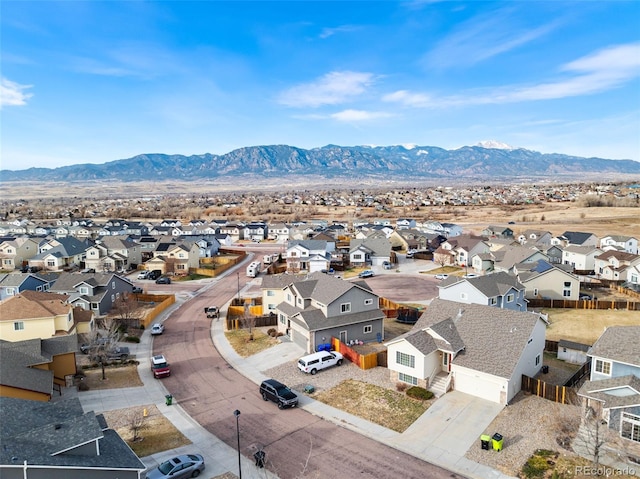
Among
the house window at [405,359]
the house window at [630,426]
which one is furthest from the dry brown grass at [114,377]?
the house window at [630,426]

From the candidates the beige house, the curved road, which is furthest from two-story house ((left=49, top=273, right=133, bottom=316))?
the curved road

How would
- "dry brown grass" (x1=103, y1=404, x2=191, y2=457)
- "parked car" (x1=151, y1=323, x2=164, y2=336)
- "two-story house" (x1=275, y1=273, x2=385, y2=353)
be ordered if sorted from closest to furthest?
1. "dry brown grass" (x1=103, y1=404, x2=191, y2=457)
2. "two-story house" (x1=275, y1=273, x2=385, y2=353)
3. "parked car" (x1=151, y1=323, x2=164, y2=336)

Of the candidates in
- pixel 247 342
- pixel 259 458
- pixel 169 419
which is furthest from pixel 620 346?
pixel 247 342

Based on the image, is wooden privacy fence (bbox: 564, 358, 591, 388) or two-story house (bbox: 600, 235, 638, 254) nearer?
wooden privacy fence (bbox: 564, 358, 591, 388)

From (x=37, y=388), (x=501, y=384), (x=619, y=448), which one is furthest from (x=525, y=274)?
(x=37, y=388)

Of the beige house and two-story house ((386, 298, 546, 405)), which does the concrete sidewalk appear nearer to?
the beige house

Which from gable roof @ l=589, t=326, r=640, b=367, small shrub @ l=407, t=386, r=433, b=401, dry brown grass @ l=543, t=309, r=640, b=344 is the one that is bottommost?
dry brown grass @ l=543, t=309, r=640, b=344

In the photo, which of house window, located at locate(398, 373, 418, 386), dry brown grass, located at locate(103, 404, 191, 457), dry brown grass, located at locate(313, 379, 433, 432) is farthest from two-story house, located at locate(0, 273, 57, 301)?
house window, located at locate(398, 373, 418, 386)

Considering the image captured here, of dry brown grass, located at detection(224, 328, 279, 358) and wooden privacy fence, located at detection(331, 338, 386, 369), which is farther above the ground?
wooden privacy fence, located at detection(331, 338, 386, 369)

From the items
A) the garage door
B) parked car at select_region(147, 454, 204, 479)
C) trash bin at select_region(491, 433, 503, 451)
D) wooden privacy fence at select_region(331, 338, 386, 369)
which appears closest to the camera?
parked car at select_region(147, 454, 204, 479)
